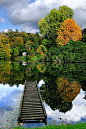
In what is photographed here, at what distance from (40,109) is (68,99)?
2.99 meters

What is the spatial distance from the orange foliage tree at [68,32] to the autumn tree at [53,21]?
8.29ft

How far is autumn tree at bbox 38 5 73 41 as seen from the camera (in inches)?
1677

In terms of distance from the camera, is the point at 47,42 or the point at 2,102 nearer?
the point at 2,102

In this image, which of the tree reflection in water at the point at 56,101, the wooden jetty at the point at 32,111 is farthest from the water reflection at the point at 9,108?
the tree reflection in water at the point at 56,101

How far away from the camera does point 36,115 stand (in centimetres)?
660

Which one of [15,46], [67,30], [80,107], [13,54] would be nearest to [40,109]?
[80,107]

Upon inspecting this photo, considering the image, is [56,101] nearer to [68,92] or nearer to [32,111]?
[68,92]

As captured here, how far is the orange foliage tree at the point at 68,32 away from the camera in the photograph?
40188 millimetres

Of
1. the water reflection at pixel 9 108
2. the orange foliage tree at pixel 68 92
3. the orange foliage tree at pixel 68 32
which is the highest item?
the orange foliage tree at pixel 68 32

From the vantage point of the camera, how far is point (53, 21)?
4319cm

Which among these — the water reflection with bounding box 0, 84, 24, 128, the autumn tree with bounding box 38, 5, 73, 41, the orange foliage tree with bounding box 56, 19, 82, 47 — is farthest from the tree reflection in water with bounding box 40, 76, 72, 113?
the autumn tree with bounding box 38, 5, 73, 41

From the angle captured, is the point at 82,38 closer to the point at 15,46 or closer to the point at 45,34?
the point at 45,34

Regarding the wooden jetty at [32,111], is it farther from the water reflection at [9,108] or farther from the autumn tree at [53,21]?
the autumn tree at [53,21]

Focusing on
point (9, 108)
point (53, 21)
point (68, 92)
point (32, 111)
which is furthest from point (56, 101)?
point (53, 21)
